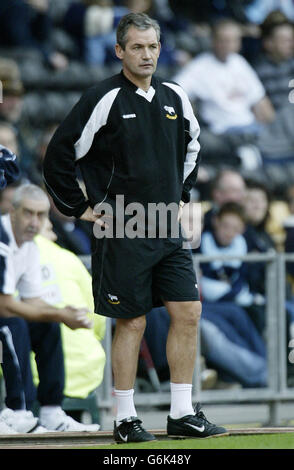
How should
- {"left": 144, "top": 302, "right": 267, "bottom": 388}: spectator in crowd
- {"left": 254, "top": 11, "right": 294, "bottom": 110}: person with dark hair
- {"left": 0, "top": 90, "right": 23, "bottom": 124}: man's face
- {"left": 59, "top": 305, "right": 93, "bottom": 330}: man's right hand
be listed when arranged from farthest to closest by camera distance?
{"left": 254, "top": 11, "right": 294, "bottom": 110}: person with dark hair < {"left": 0, "top": 90, "right": 23, "bottom": 124}: man's face < {"left": 144, "top": 302, "right": 267, "bottom": 388}: spectator in crowd < {"left": 59, "top": 305, "right": 93, "bottom": 330}: man's right hand

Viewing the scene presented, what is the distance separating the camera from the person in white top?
12648mm

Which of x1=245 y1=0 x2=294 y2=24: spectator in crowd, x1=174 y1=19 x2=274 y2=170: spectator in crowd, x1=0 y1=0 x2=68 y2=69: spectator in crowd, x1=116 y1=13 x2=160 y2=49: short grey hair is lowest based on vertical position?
x1=116 y1=13 x2=160 y2=49: short grey hair

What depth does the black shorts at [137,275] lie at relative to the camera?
19.2 ft

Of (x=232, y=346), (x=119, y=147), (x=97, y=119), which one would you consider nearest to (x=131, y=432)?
(x=119, y=147)

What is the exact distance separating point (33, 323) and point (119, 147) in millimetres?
2185

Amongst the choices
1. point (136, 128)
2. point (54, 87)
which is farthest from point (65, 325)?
point (54, 87)

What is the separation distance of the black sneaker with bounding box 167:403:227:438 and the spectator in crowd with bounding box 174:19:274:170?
679 centimetres

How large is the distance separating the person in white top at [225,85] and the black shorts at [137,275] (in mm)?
6760

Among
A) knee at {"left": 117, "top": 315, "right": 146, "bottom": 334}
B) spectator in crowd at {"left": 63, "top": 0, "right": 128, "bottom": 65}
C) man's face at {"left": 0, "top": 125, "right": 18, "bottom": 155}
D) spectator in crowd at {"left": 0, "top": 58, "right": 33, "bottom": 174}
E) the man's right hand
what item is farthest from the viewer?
spectator in crowd at {"left": 63, "top": 0, "right": 128, "bottom": 65}

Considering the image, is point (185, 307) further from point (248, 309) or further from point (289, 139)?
point (289, 139)

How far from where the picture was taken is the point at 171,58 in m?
13.2

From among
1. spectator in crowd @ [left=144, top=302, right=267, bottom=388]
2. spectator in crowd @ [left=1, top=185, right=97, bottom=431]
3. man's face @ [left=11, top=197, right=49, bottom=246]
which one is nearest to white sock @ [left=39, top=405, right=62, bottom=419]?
spectator in crowd @ [left=1, top=185, right=97, bottom=431]

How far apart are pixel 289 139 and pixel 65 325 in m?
6.07

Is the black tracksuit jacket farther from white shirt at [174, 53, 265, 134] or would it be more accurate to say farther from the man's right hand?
white shirt at [174, 53, 265, 134]
